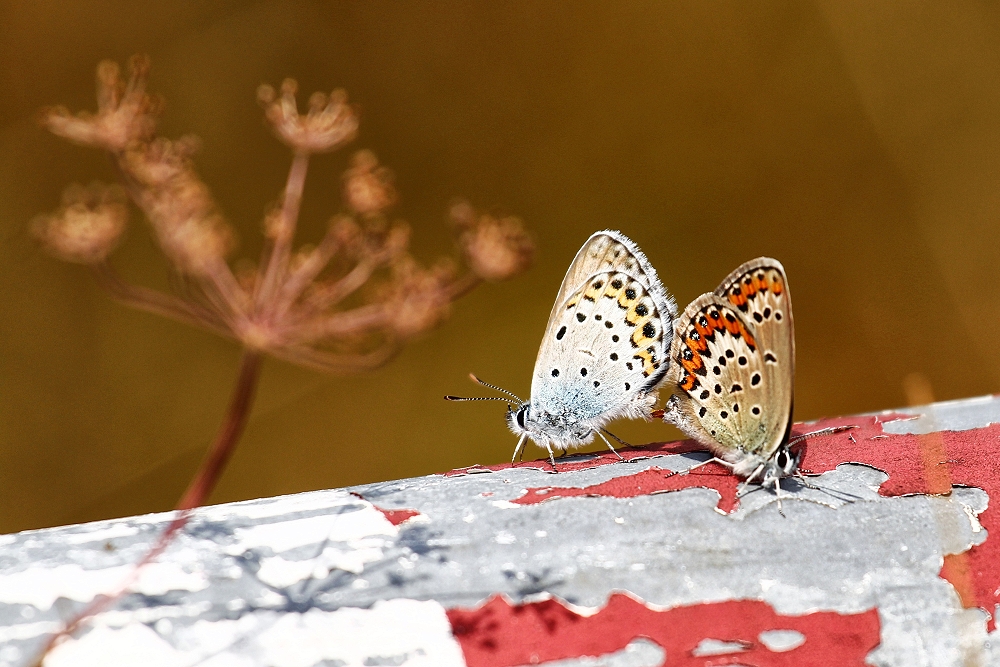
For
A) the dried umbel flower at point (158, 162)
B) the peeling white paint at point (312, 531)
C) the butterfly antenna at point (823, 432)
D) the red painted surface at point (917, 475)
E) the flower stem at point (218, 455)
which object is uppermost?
the dried umbel flower at point (158, 162)

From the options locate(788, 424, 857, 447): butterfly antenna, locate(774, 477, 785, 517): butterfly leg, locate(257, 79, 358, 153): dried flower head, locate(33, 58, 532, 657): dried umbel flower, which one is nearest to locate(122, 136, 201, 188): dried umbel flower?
locate(33, 58, 532, 657): dried umbel flower

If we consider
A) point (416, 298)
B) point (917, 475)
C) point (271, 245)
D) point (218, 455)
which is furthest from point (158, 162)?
point (917, 475)

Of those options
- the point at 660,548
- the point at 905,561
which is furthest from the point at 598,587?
the point at 905,561

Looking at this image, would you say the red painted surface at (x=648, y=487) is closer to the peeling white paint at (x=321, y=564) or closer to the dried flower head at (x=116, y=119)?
the peeling white paint at (x=321, y=564)

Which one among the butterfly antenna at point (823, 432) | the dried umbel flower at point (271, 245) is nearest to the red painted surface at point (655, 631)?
the dried umbel flower at point (271, 245)

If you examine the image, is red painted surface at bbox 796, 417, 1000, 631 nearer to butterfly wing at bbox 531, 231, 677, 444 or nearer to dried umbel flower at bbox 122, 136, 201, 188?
butterfly wing at bbox 531, 231, 677, 444

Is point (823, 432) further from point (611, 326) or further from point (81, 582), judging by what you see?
point (81, 582)

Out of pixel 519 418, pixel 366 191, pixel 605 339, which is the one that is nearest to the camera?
pixel 366 191
